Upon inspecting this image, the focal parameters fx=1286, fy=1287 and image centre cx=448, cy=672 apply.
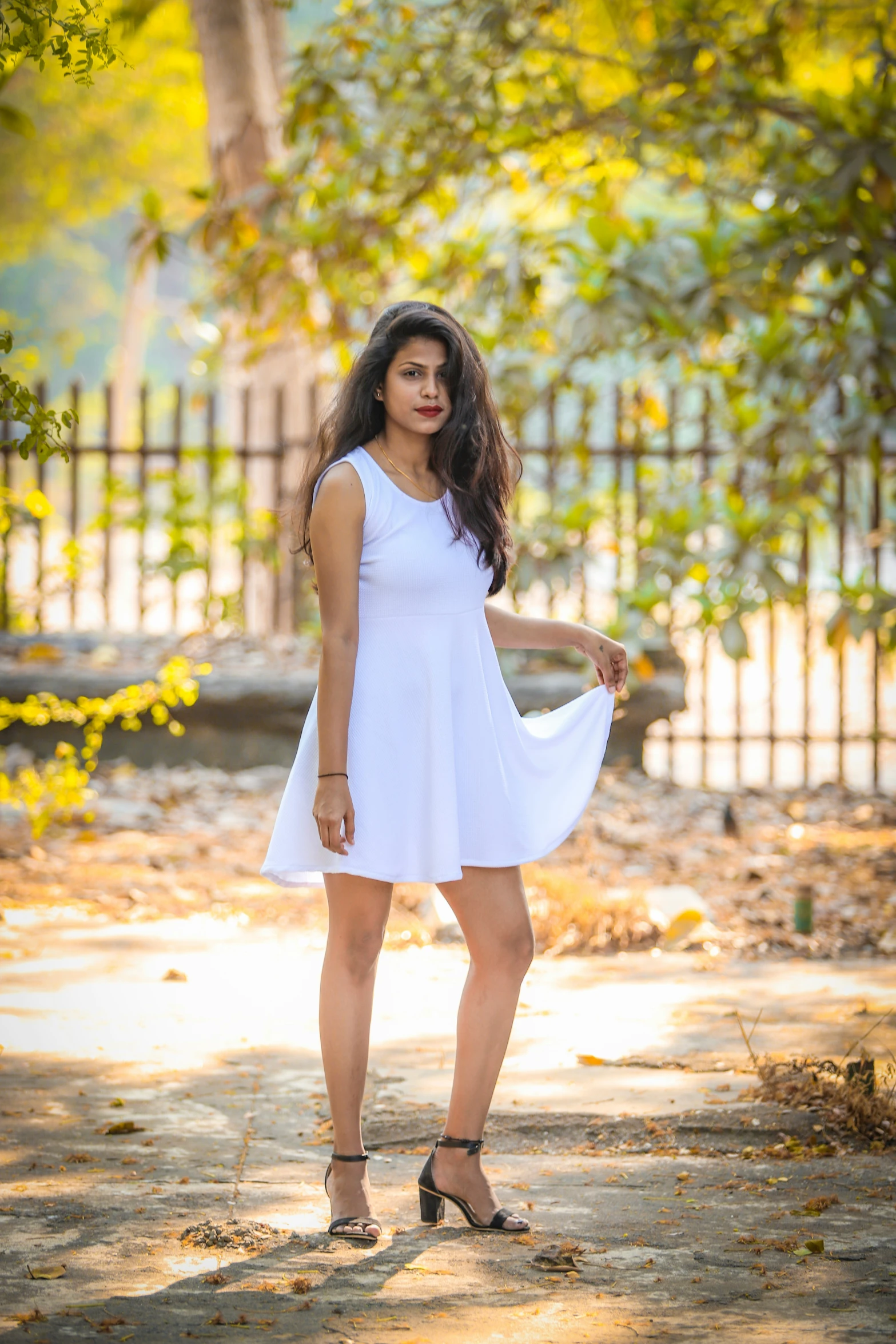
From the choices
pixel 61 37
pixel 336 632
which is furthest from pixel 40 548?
pixel 336 632

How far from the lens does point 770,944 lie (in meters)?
4.87

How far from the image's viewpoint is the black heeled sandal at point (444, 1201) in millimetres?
2432

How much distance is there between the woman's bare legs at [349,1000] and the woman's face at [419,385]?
92 centimetres

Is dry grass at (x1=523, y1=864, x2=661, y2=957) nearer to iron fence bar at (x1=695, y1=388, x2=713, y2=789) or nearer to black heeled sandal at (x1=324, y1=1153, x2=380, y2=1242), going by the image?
black heeled sandal at (x1=324, y1=1153, x2=380, y2=1242)

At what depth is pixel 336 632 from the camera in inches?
96.5

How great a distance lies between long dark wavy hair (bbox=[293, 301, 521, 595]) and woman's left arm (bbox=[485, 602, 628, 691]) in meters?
0.23

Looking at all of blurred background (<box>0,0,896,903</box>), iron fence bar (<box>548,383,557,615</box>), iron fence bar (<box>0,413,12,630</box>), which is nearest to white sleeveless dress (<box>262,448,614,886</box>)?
blurred background (<box>0,0,896,903</box>)

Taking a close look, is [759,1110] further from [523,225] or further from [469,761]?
[523,225]

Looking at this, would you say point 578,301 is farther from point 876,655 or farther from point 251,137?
point 251,137

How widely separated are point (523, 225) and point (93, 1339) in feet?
20.6

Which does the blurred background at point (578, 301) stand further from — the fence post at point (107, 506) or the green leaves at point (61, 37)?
the green leaves at point (61, 37)

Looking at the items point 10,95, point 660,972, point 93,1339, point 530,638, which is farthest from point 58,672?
point 10,95

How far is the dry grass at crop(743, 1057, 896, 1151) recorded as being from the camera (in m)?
2.88

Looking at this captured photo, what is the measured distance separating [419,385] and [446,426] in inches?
4.0
